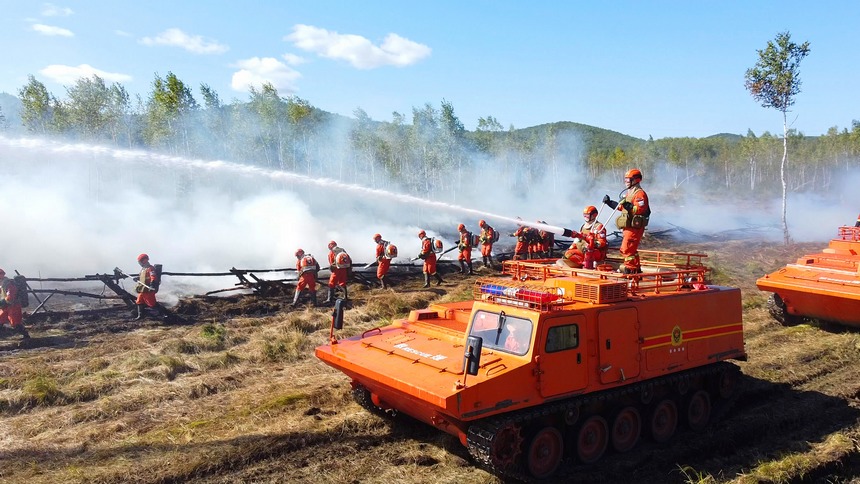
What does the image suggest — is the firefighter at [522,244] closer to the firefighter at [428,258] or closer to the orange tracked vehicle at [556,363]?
the firefighter at [428,258]

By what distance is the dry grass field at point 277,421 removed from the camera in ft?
26.9

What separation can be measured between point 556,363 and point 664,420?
9.63 feet

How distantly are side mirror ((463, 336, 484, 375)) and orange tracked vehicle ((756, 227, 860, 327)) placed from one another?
11442mm

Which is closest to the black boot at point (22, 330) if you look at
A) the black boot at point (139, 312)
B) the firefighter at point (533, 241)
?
the black boot at point (139, 312)

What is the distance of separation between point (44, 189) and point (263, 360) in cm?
2997

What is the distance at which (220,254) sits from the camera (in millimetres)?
27109

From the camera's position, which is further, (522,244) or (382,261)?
(522,244)

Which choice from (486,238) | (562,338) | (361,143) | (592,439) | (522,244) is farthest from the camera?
(361,143)

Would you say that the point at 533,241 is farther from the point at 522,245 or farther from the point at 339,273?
the point at 339,273

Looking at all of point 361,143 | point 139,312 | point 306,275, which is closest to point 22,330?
point 139,312

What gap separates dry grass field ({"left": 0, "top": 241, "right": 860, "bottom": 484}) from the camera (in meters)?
8.20

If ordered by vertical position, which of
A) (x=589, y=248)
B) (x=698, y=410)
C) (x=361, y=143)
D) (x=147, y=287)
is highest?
(x=361, y=143)

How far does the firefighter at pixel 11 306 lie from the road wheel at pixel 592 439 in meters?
14.1

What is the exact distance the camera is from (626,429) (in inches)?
365
